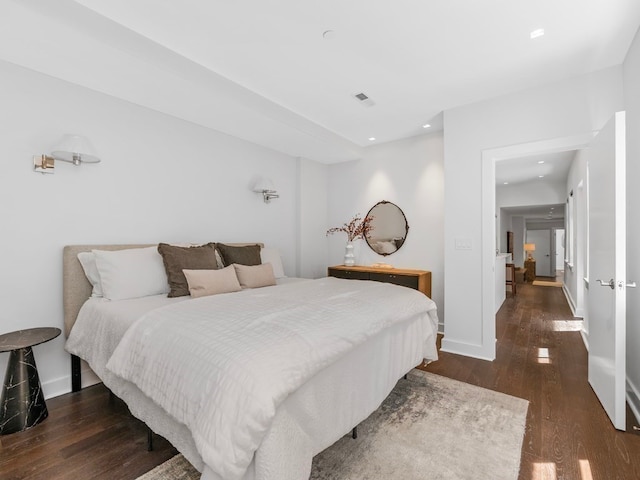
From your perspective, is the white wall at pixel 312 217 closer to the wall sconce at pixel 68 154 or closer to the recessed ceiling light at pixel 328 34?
the recessed ceiling light at pixel 328 34

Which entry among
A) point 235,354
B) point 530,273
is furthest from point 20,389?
point 530,273

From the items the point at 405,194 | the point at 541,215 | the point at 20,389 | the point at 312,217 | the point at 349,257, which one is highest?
the point at 541,215

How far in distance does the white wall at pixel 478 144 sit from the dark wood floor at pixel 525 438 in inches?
17.0

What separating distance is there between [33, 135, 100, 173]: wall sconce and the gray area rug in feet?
7.42

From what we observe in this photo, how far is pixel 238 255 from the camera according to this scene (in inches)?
126

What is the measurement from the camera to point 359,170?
4848 mm

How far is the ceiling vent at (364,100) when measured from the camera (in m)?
3.07

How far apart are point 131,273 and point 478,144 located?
11.4ft

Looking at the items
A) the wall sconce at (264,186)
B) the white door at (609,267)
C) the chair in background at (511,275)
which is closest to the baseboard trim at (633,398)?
the white door at (609,267)

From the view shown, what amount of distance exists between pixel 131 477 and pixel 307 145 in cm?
363

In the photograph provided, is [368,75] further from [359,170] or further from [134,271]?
[134,271]

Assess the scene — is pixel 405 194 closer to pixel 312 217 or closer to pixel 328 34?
pixel 312 217

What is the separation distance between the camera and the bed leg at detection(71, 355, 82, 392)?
2.47 metres

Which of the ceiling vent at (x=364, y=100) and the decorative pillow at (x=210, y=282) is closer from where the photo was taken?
the decorative pillow at (x=210, y=282)
